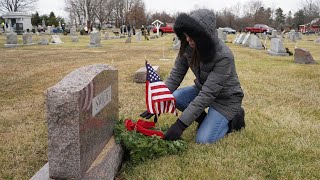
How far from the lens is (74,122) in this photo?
246cm

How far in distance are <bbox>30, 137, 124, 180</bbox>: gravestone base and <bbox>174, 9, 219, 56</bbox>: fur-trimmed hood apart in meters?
1.32

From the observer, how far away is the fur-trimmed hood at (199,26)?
126 inches

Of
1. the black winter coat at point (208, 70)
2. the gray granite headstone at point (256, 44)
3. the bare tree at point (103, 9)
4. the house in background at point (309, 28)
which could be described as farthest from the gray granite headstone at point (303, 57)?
the bare tree at point (103, 9)

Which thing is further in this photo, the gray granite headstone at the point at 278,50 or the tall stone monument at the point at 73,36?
the tall stone monument at the point at 73,36

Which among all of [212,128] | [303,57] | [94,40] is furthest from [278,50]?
[212,128]

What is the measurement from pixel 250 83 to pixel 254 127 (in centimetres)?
380

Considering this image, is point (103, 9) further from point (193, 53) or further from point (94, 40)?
point (193, 53)

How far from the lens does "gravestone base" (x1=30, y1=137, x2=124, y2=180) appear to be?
2750 millimetres

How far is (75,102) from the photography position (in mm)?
2420

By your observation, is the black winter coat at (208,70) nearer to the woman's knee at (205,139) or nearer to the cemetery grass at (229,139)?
the woman's knee at (205,139)

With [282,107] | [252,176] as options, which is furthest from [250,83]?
[252,176]

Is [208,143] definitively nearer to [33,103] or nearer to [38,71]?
[33,103]

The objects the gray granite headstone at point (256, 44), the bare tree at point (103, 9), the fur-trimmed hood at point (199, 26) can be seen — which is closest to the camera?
the fur-trimmed hood at point (199, 26)

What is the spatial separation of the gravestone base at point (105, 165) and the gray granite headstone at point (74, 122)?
49 millimetres
